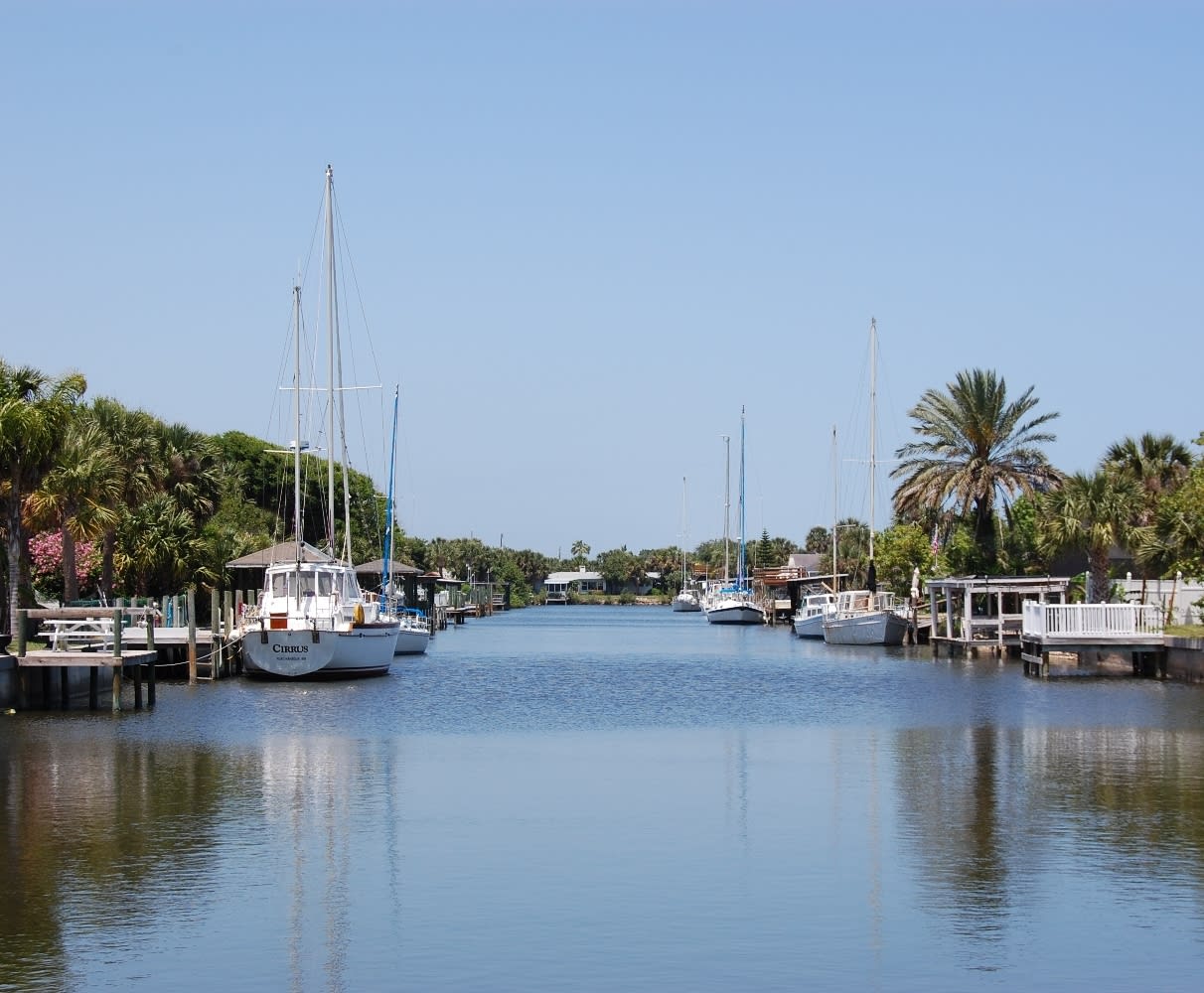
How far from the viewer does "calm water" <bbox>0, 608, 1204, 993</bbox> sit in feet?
47.7

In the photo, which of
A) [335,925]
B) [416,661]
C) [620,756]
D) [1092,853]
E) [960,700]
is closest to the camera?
[335,925]

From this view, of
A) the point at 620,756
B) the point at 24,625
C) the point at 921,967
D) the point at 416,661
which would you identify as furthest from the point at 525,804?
the point at 416,661

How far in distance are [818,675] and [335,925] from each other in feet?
136

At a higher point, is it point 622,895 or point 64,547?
point 64,547

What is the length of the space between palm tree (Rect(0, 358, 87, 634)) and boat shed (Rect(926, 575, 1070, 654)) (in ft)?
114

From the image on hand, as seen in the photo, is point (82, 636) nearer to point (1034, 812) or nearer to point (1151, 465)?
point (1034, 812)

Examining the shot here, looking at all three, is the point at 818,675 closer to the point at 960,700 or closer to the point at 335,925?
the point at 960,700

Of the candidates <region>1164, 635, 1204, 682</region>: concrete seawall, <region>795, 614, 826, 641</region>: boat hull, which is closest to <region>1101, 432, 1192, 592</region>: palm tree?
<region>1164, 635, 1204, 682</region>: concrete seawall

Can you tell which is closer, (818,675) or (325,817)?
(325,817)

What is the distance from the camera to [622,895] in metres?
17.3

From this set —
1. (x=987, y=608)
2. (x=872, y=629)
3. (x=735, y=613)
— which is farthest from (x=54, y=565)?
(x=735, y=613)

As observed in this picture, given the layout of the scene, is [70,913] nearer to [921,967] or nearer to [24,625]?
[921,967]

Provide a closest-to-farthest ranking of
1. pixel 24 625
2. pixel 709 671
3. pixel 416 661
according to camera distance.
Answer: pixel 24 625
pixel 709 671
pixel 416 661

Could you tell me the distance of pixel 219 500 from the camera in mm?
63812
